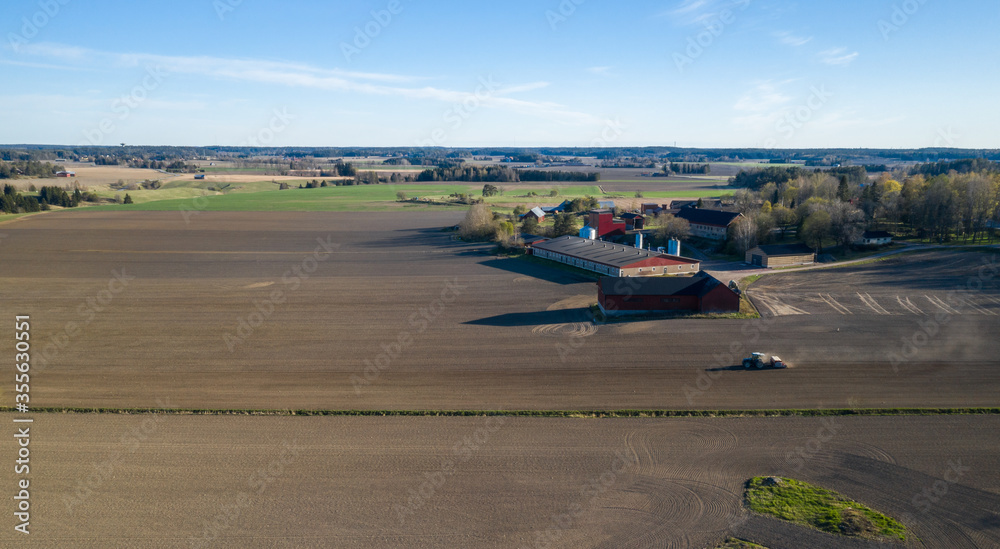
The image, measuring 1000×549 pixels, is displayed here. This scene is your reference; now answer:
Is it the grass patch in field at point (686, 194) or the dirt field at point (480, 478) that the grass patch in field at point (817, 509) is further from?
the grass patch in field at point (686, 194)

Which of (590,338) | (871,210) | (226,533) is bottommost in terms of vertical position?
(226,533)

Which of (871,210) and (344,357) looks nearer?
(344,357)

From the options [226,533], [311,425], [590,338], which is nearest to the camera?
[226,533]

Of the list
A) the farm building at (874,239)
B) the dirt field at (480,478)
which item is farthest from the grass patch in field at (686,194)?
the dirt field at (480,478)

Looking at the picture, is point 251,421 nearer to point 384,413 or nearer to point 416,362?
point 384,413

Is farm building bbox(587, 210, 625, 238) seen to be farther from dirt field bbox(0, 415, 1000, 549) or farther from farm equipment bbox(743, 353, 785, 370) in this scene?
dirt field bbox(0, 415, 1000, 549)

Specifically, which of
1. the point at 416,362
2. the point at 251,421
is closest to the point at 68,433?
the point at 251,421

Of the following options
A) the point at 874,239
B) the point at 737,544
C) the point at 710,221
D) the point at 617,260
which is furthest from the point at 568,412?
the point at 710,221

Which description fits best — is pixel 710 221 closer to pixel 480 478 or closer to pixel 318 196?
pixel 480 478
